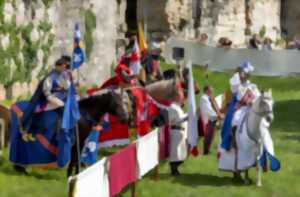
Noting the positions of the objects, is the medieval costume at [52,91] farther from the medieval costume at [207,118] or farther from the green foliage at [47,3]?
the green foliage at [47,3]

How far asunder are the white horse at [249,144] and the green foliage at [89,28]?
10.5 metres

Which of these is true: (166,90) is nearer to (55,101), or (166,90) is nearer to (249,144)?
(249,144)

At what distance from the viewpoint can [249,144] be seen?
13945 millimetres

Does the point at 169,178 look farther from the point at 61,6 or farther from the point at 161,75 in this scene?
the point at 61,6

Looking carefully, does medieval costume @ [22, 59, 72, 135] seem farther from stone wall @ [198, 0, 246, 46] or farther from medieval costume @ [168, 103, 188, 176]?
stone wall @ [198, 0, 246, 46]

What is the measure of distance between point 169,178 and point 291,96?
39.9 ft

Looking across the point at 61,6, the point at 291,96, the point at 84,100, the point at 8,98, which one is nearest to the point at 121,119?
the point at 84,100

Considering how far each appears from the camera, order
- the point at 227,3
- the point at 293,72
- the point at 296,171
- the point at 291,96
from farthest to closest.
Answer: the point at 227,3
the point at 293,72
the point at 291,96
the point at 296,171

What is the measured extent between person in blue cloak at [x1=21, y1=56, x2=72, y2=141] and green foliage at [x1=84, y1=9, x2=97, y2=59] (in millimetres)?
10255

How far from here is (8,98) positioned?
19500mm

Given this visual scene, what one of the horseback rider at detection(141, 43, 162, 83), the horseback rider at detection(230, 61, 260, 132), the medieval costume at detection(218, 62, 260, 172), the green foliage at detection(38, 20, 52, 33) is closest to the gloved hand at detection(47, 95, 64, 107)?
the medieval costume at detection(218, 62, 260, 172)

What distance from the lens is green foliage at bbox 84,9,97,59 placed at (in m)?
24.0

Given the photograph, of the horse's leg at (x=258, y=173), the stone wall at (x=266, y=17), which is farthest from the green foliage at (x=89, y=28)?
the stone wall at (x=266, y=17)

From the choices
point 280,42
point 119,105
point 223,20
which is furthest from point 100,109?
point 280,42
